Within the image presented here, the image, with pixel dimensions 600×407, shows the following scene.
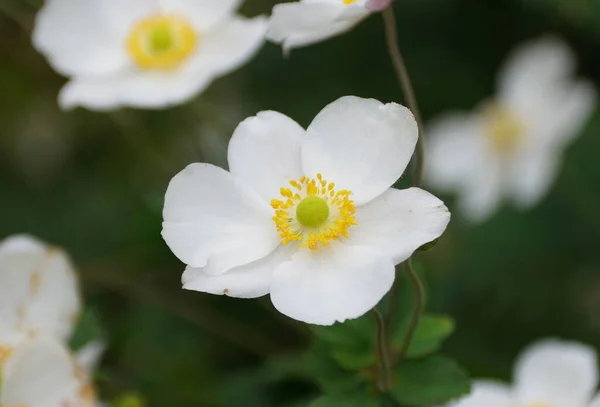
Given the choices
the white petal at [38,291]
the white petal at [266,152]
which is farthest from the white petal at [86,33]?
the white petal at [266,152]

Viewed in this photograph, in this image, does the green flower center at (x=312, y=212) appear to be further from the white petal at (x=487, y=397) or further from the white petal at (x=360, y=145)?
the white petal at (x=487, y=397)

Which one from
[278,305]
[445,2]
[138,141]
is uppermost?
[445,2]

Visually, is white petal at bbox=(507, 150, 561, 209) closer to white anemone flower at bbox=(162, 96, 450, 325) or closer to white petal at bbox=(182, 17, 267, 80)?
white petal at bbox=(182, 17, 267, 80)

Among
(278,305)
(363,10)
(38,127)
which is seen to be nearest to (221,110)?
(38,127)

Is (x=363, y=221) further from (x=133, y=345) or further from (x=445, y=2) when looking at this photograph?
(x=445, y=2)

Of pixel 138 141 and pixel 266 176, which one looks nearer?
pixel 266 176

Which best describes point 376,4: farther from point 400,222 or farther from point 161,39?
point 161,39

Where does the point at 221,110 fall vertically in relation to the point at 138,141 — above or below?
above
